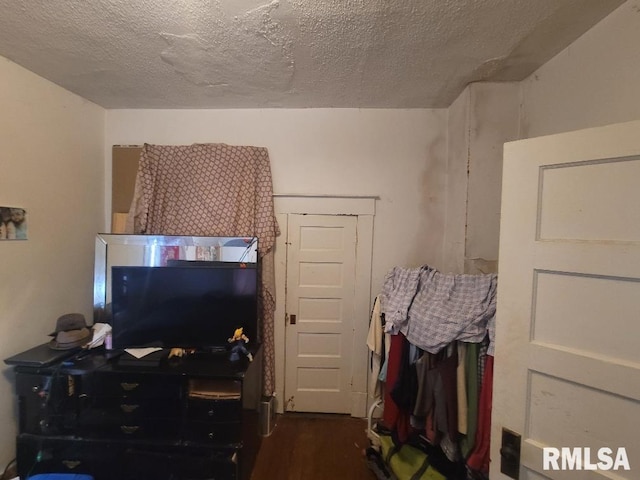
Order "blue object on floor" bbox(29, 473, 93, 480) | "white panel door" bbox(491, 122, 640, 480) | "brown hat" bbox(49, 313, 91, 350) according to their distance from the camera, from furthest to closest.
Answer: "brown hat" bbox(49, 313, 91, 350)
"blue object on floor" bbox(29, 473, 93, 480)
"white panel door" bbox(491, 122, 640, 480)

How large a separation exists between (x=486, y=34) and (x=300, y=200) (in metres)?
1.54

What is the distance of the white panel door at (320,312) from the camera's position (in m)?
2.42

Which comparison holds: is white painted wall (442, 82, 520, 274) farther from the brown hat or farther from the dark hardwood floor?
the brown hat

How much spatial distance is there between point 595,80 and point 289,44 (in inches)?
58.4

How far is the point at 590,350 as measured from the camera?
967 millimetres

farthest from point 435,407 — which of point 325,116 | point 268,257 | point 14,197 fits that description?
point 14,197

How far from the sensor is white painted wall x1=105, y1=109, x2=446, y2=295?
2361mm

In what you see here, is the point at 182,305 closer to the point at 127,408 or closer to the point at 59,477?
the point at 127,408

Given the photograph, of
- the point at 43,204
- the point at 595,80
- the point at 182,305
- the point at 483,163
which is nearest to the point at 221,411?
the point at 182,305

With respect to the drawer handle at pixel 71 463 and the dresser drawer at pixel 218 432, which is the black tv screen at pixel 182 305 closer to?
the dresser drawer at pixel 218 432

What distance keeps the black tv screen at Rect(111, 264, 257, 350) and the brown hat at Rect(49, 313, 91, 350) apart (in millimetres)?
228

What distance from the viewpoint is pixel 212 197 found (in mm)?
2328

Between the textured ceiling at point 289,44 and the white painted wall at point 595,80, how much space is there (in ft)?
0.24

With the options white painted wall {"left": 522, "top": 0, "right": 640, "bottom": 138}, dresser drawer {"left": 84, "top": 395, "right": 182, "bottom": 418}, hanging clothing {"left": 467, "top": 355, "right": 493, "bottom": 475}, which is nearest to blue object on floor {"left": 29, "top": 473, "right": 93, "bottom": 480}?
dresser drawer {"left": 84, "top": 395, "right": 182, "bottom": 418}
